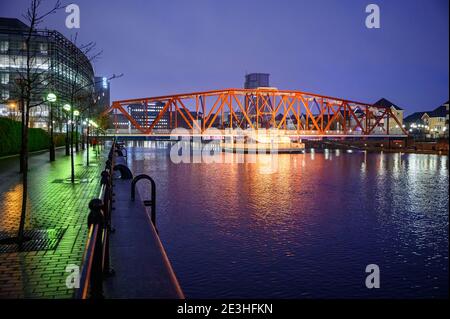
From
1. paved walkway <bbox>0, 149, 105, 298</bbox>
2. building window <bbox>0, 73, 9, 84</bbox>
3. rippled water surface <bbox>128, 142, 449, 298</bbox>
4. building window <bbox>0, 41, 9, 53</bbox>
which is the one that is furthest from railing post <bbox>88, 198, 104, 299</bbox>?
building window <bbox>0, 41, 9, 53</bbox>

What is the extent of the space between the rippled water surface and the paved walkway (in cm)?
233

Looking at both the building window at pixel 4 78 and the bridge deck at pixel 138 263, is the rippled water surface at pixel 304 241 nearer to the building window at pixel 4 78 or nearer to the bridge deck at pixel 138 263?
the bridge deck at pixel 138 263

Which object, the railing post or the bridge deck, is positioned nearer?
→ the railing post

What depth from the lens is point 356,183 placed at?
2598 centimetres

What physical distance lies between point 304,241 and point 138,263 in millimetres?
5516

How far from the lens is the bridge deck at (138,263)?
6277 mm

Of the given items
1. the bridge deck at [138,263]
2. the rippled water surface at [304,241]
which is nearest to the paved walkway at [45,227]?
the bridge deck at [138,263]

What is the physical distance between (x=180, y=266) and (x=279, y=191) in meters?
12.9

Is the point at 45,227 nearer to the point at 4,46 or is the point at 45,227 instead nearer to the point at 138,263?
the point at 138,263

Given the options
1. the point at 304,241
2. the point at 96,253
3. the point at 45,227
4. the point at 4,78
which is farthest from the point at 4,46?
the point at 96,253

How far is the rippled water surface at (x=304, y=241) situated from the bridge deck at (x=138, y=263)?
92 centimetres

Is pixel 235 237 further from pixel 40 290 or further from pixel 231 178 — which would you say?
pixel 231 178

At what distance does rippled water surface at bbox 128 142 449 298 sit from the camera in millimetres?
8477

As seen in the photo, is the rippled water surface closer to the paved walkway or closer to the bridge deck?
the bridge deck
